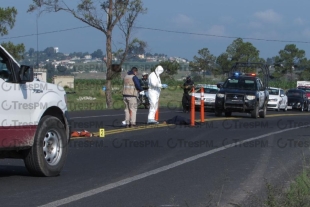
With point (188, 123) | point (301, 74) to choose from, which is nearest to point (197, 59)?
point (301, 74)

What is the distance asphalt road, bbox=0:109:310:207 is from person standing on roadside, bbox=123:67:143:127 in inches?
41.8

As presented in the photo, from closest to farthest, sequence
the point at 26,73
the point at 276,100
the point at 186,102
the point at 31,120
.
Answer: the point at 26,73, the point at 31,120, the point at 186,102, the point at 276,100

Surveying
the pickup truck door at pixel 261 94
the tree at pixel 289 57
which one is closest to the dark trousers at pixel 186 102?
the pickup truck door at pixel 261 94

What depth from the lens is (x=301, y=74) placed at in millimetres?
101188

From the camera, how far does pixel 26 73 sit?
934 cm

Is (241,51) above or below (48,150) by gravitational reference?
above

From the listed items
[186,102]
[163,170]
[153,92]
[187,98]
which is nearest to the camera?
[163,170]

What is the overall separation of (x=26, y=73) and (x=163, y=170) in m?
3.03

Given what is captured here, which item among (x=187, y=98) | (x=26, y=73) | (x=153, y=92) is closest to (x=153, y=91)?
(x=153, y=92)

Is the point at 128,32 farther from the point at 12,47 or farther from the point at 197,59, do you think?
the point at 197,59

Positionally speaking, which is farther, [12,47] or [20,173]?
[12,47]

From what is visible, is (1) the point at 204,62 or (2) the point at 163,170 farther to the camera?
(1) the point at 204,62

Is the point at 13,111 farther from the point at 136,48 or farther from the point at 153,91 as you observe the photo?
the point at 136,48

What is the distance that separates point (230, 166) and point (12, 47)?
29.5 metres
